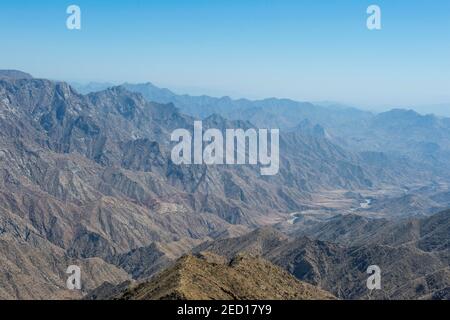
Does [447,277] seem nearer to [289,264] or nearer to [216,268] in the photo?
[289,264]

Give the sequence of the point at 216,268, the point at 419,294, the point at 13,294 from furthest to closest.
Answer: the point at 13,294 → the point at 419,294 → the point at 216,268
